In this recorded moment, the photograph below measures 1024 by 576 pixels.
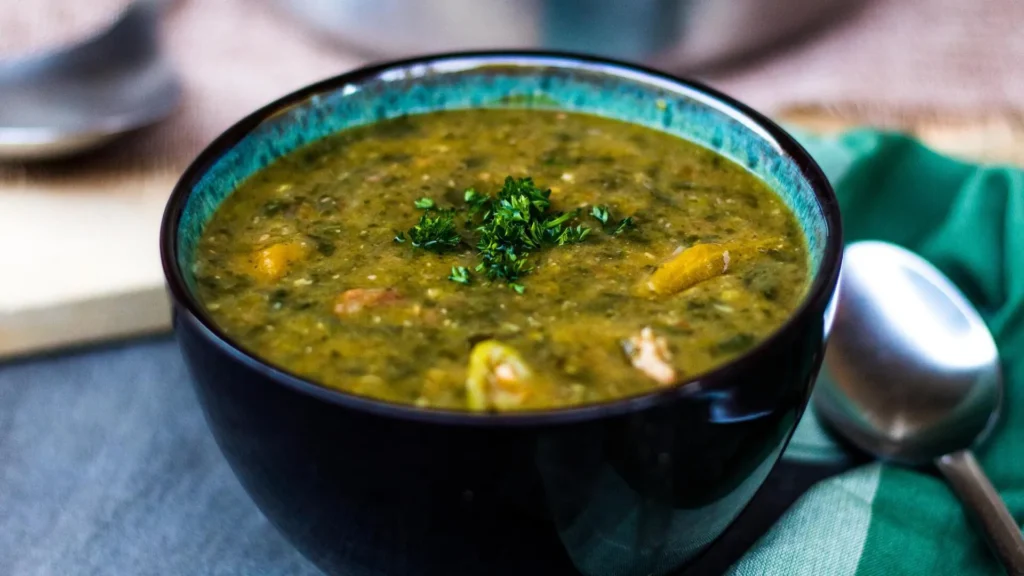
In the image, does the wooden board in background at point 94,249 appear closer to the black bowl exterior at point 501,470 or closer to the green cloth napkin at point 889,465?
the green cloth napkin at point 889,465

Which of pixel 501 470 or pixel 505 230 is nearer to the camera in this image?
pixel 501 470

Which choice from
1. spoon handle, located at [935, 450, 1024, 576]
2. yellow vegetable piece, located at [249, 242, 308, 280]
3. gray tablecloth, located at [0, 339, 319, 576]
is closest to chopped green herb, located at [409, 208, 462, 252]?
yellow vegetable piece, located at [249, 242, 308, 280]

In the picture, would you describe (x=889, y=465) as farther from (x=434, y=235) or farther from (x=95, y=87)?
(x=95, y=87)

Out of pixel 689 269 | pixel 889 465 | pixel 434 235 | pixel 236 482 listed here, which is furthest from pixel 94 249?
pixel 889 465

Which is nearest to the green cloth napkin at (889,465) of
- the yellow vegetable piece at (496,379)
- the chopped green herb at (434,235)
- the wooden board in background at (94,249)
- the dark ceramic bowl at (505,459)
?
the dark ceramic bowl at (505,459)

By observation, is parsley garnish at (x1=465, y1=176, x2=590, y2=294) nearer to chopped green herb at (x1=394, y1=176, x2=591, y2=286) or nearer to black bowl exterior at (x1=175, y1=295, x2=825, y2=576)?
chopped green herb at (x1=394, y1=176, x2=591, y2=286)

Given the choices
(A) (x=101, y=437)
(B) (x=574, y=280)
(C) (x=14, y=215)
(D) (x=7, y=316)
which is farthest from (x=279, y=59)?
(B) (x=574, y=280)
